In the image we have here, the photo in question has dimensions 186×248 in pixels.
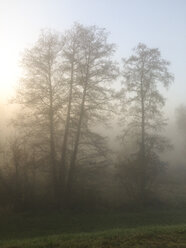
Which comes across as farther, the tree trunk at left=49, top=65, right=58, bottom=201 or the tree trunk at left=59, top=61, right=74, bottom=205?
the tree trunk at left=59, top=61, right=74, bottom=205

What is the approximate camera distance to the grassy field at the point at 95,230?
9.47 metres

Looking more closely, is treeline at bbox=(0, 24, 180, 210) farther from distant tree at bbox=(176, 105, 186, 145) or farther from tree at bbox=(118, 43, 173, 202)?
distant tree at bbox=(176, 105, 186, 145)

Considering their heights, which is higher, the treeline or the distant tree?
the distant tree

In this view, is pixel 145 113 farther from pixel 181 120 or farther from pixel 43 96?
pixel 181 120

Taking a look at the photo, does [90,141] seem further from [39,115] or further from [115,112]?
[39,115]

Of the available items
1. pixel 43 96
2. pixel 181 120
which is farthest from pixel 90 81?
pixel 181 120

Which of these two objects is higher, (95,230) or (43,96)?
(43,96)

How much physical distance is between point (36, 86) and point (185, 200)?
50.4 ft

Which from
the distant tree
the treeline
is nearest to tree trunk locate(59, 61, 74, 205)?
the treeline

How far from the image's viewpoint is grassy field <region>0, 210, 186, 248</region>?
947 centimetres

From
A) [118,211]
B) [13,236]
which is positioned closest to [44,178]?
[118,211]

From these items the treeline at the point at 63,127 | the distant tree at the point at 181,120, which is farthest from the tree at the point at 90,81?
the distant tree at the point at 181,120

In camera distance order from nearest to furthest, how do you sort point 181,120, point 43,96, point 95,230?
point 95,230 < point 43,96 < point 181,120

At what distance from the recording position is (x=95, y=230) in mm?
12836
